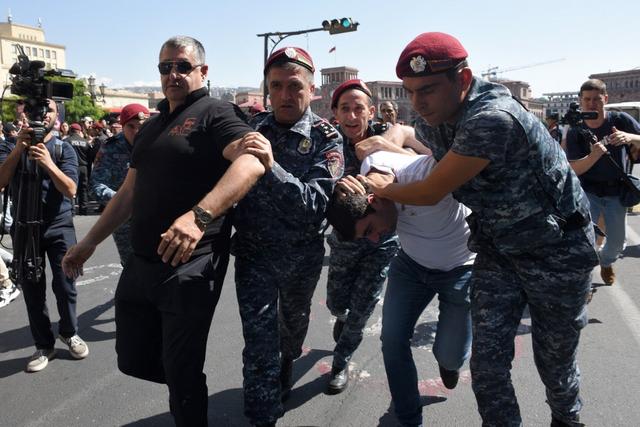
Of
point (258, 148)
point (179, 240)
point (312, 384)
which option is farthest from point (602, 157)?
point (179, 240)

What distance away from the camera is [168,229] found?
2154 mm

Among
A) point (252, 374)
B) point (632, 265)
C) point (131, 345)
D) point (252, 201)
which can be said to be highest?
point (252, 201)

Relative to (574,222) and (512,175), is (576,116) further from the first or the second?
(512,175)

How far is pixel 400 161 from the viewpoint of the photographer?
9.16 feet

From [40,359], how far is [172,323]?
2.00m

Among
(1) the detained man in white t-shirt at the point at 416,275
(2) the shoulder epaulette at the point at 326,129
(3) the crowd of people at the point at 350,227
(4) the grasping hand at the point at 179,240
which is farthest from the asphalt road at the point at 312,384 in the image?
(2) the shoulder epaulette at the point at 326,129

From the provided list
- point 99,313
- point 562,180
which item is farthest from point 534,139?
point 99,313

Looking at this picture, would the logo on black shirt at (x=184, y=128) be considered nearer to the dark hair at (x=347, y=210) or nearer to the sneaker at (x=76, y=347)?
the dark hair at (x=347, y=210)

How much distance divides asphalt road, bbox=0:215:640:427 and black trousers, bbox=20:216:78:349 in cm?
23

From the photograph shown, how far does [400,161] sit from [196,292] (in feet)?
4.13

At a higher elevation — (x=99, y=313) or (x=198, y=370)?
(x=198, y=370)

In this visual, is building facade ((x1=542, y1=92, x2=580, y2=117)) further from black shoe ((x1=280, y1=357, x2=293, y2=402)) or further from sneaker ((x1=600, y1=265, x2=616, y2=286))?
black shoe ((x1=280, y1=357, x2=293, y2=402))

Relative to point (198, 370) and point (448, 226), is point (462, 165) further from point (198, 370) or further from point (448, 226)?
point (198, 370)

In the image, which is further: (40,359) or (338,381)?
(40,359)
